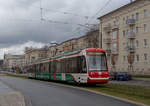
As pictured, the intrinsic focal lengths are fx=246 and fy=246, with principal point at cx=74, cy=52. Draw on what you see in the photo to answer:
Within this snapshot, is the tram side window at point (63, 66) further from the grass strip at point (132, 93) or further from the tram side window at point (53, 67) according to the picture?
the grass strip at point (132, 93)

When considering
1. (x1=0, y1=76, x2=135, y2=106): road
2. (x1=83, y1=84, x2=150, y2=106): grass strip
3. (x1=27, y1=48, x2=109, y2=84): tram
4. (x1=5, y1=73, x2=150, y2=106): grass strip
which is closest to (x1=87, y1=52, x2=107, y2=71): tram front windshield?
(x1=27, y1=48, x2=109, y2=84): tram

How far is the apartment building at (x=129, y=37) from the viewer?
47.3 meters

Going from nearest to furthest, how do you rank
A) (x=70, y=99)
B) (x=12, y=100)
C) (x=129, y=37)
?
(x=12, y=100), (x=70, y=99), (x=129, y=37)

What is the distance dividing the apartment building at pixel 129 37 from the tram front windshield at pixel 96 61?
27501 mm

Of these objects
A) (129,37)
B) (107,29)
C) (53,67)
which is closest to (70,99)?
(53,67)

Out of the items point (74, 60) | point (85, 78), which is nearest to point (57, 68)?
point (74, 60)

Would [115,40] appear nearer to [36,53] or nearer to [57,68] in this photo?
[57,68]

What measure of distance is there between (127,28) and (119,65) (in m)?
8.73

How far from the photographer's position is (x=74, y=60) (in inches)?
890

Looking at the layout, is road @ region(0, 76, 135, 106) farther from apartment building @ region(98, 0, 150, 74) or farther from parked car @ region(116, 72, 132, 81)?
apartment building @ region(98, 0, 150, 74)

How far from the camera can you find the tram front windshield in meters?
20.3

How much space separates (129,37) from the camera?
166ft

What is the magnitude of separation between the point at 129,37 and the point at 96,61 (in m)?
31.5

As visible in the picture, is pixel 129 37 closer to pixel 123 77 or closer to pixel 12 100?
pixel 123 77
